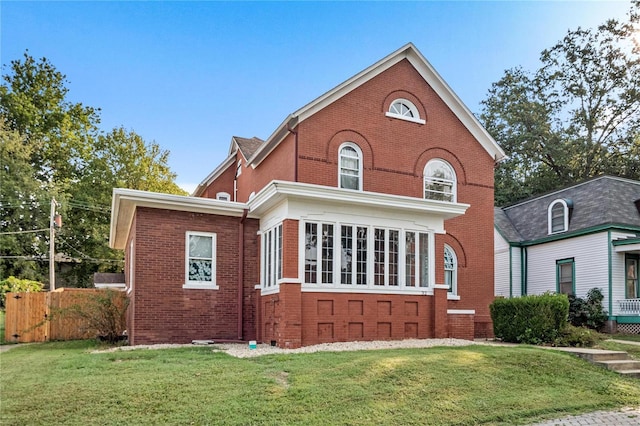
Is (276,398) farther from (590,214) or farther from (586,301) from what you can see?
(590,214)

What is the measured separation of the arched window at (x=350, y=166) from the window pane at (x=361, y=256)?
2.88 m

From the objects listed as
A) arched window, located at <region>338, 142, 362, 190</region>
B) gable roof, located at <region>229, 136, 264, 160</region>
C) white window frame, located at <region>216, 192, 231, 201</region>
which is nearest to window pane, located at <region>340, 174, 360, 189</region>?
arched window, located at <region>338, 142, 362, 190</region>

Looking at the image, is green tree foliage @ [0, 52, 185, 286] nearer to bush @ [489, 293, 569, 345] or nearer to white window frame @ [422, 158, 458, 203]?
white window frame @ [422, 158, 458, 203]

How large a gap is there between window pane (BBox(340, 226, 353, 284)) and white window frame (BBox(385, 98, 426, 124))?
17.5 ft

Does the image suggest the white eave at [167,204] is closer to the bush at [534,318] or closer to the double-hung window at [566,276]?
the bush at [534,318]

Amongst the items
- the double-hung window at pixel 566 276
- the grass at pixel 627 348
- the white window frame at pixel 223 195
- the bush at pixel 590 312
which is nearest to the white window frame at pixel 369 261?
the grass at pixel 627 348

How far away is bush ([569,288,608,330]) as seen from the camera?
61.7 feet

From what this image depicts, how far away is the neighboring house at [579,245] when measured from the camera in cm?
1884

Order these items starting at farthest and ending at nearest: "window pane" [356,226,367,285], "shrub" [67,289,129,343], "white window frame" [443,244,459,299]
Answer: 1. "white window frame" [443,244,459,299]
2. "shrub" [67,289,129,343]
3. "window pane" [356,226,367,285]

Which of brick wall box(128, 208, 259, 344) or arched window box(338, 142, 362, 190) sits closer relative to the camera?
brick wall box(128, 208, 259, 344)

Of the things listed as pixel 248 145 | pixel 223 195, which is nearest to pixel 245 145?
pixel 248 145

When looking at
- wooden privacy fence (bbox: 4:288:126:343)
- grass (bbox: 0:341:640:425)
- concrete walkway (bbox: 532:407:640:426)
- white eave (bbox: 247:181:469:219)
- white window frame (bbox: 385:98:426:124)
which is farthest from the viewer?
white window frame (bbox: 385:98:426:124)

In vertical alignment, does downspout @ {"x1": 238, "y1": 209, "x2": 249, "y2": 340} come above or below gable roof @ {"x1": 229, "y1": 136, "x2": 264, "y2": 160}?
below

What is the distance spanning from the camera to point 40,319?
53.0ft
